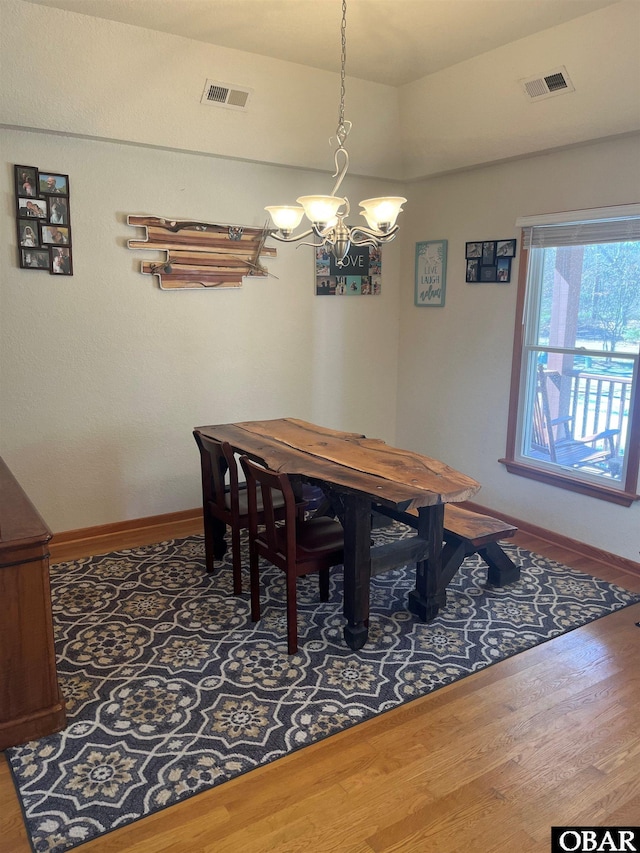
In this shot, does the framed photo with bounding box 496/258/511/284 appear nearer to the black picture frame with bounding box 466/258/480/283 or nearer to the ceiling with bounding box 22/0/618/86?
the black picture frame with bounding box 466/258/480/283

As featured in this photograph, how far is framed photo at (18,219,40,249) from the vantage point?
350 centimetres

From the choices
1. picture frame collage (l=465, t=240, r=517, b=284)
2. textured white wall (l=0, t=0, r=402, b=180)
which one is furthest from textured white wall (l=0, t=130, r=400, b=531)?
picture frame collage (l=465, t=240, r=517, b=284)

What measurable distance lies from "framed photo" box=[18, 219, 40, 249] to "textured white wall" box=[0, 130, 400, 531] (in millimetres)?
55

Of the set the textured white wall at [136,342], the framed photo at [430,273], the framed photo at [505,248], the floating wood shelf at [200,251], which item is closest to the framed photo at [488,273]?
the framed photo at [505,248]

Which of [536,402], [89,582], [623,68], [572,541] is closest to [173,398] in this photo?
[89,582]

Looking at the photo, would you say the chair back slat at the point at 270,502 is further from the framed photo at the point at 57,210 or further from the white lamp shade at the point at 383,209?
the framed photo at the point at 57,210

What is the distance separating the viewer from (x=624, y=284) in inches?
138

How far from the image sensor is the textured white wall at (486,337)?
3.62 meters

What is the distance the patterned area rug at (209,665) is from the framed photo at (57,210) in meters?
1.96

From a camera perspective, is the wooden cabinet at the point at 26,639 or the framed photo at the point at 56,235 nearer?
the wooden cabinet at the point at 26,639

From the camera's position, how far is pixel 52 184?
140 inches

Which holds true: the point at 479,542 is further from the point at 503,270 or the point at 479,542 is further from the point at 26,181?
the point at 26,181

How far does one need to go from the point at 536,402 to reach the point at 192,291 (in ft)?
7.67

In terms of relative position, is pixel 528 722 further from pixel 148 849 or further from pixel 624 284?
pixel 624 284
